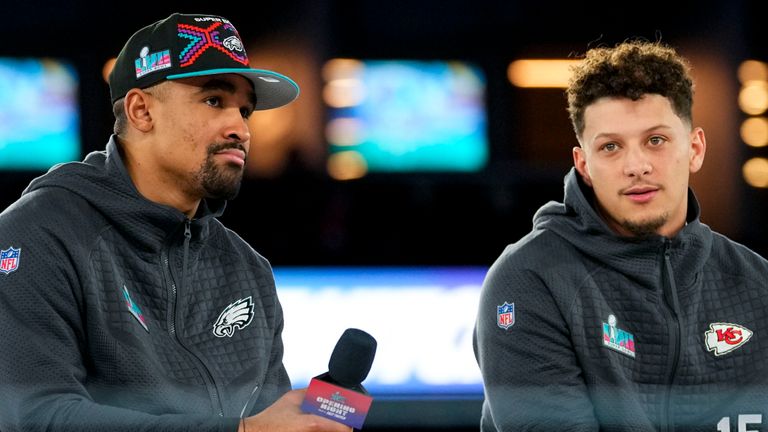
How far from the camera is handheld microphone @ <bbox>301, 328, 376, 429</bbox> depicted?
6.29ft

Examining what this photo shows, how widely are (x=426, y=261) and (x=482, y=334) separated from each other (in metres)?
2.42

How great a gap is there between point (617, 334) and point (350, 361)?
30.2 inches

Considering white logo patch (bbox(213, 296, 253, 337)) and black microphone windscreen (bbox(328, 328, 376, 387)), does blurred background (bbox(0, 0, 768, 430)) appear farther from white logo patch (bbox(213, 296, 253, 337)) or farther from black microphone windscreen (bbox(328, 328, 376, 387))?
black microphone windscreen (bbox(328, 328, 376, 387))

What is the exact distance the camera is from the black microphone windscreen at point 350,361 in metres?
1.94

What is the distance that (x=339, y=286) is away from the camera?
4.87m

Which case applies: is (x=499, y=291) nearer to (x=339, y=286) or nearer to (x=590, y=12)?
(x=339, y=286)

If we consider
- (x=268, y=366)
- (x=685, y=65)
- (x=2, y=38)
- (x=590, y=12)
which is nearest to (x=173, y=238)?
(x=268, y=366)

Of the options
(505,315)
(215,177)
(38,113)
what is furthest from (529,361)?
(38,113)

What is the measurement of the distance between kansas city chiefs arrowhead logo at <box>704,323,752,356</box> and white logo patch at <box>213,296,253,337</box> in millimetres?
959

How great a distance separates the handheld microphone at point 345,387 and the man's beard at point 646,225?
78cm

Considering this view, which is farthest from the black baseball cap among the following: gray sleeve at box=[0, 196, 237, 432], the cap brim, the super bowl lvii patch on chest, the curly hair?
the super bowl lvii patch on chest

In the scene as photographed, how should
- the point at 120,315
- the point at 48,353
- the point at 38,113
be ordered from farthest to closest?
Answer: the point at 38,113 < the point at 120,315 < the point at 48,353

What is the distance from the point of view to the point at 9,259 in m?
2.22

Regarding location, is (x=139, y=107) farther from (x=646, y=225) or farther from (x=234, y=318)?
(x=646, y=225)
